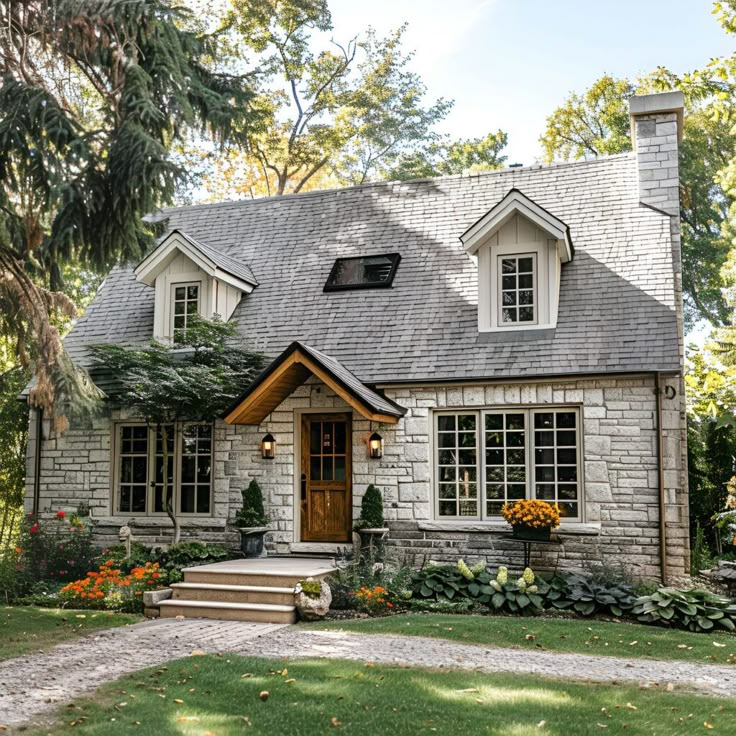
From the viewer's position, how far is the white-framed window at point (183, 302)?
45.0 ft

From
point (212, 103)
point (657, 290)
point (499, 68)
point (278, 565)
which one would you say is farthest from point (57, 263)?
point (499, 68)

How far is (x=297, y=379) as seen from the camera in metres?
12.2

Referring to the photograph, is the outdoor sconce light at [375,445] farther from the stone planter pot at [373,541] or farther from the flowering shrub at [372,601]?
the flowering shrub at [372,601]

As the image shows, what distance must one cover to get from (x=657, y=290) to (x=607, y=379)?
167 centimetres

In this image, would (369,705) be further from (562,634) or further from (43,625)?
(43,625)

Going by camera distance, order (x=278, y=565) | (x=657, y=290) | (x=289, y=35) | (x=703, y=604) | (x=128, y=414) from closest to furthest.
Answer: (x=703, y=604), (x=278, y=565), (x=657, y=290), (x=128, y=414), (x=289, y=35)

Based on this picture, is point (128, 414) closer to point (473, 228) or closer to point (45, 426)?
point (45, 426)

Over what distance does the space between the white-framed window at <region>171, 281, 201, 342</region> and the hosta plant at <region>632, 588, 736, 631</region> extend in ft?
27.0

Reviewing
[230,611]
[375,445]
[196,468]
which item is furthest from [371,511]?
[196,468]

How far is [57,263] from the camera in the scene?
9.91 metres

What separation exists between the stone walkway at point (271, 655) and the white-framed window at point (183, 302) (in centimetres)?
592

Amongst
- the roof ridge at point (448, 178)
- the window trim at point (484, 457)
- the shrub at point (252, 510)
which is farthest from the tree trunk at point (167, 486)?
the roof ridge at point (448, 178)

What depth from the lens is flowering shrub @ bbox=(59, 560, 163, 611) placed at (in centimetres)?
1041

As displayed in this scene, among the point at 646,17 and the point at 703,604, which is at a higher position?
the point at 646,17
